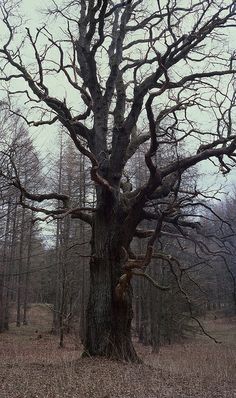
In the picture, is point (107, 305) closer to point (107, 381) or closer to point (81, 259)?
point (107, 381)

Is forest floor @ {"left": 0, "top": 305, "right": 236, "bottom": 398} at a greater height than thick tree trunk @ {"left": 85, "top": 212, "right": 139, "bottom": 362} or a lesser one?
lesser

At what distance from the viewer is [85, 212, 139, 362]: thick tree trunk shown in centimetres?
1031

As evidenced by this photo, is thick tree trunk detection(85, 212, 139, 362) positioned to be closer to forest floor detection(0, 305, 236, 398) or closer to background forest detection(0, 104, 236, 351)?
forest floor detection(0, 305, 236, 398)

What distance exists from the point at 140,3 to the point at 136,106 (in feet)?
12.8

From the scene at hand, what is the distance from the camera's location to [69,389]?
6.67 meters

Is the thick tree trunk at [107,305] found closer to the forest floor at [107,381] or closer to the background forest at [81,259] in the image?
the forest floor at [107,381]

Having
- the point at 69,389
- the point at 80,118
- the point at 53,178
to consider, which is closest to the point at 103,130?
the point at 80,118

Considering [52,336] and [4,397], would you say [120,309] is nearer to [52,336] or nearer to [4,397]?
[4,397]

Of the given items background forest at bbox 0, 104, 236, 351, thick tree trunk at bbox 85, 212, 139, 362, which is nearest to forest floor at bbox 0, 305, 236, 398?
thick tree trunk at bbox 85, 212, 139, 362

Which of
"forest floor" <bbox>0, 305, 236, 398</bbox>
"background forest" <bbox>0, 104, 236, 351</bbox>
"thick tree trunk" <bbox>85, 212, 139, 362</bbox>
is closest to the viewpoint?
"forest floor" <bbox>0, 305, 236, 398</bbox>

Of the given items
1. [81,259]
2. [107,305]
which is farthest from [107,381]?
[81,259]

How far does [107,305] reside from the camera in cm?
1055

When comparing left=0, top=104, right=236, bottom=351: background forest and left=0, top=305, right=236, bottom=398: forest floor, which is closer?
left=0, top=305, right=236, bottom=398: forest floor

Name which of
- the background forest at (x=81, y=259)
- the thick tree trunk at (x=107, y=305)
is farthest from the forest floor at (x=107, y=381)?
the background forest at (x=81, y=259)
